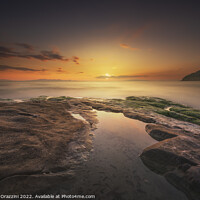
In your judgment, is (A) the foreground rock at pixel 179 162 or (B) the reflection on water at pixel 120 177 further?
(A) the foreground rock at pixel 179 162

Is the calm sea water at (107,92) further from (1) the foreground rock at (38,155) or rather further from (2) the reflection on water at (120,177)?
(1) the foreground rock at (38,155)

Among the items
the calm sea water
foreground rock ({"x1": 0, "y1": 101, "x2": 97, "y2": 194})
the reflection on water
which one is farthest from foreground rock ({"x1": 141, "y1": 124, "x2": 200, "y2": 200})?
the calm sea water

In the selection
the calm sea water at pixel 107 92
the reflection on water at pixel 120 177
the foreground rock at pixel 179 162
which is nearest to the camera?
the reflection on water at pixel 120 177

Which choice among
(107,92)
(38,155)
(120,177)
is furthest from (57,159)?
(107,92)

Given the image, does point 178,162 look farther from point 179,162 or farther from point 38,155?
point 38,155

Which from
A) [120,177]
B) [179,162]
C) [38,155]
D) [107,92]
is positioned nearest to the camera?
[120,177]

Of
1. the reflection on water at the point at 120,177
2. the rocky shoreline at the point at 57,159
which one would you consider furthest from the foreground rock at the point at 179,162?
the reflection on water at the point at 120,177

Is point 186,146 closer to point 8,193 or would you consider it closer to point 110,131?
point 110,131

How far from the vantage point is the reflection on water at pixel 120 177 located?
2.76 m

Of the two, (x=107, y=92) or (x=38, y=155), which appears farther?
(x=107, y=92)

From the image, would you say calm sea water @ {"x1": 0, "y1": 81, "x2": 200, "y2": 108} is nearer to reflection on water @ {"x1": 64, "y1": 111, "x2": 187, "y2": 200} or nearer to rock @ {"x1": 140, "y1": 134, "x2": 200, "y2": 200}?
rock @ {"x1": 140, "y1": 134, "x2": 200, "y2": 200}

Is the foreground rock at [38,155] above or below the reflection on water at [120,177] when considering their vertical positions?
above

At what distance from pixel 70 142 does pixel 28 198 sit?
2430 mm

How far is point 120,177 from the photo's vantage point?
324cm
